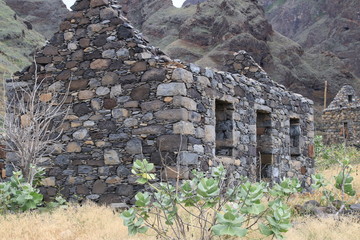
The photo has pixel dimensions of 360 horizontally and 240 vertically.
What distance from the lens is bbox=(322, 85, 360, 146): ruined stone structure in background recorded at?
22125mm

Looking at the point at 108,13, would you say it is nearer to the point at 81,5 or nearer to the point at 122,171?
the point at 81,5

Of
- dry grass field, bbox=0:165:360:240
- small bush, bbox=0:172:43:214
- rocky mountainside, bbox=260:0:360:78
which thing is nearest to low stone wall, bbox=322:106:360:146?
dry grass field, bbox=0:165:360:240

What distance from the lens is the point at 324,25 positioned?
5703cm

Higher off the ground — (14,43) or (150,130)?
(14,43)

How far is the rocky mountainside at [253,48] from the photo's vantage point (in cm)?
4038

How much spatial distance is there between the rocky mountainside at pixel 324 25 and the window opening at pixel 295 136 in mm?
36759

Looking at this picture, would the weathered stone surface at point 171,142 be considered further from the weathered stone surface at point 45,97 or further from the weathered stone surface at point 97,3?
the weathered stone surface at point 97,3

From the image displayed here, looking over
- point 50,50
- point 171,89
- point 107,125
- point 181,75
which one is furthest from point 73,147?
point 181,75

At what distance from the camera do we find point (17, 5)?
63.8 meters

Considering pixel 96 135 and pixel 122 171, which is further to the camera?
pixel 96 135

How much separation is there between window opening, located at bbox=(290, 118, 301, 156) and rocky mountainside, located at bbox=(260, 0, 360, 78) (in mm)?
36759

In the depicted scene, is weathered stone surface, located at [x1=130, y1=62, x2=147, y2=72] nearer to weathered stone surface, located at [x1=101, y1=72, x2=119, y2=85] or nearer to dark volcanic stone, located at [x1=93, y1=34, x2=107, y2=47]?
weathered stone surface, located at [x1=101, y1=72, x2=119, y2=85]

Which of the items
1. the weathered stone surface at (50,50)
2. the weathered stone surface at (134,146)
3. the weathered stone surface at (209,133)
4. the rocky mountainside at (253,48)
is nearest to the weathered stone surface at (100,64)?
the weathered stone surface at (50,50)

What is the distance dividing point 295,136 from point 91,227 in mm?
7015
